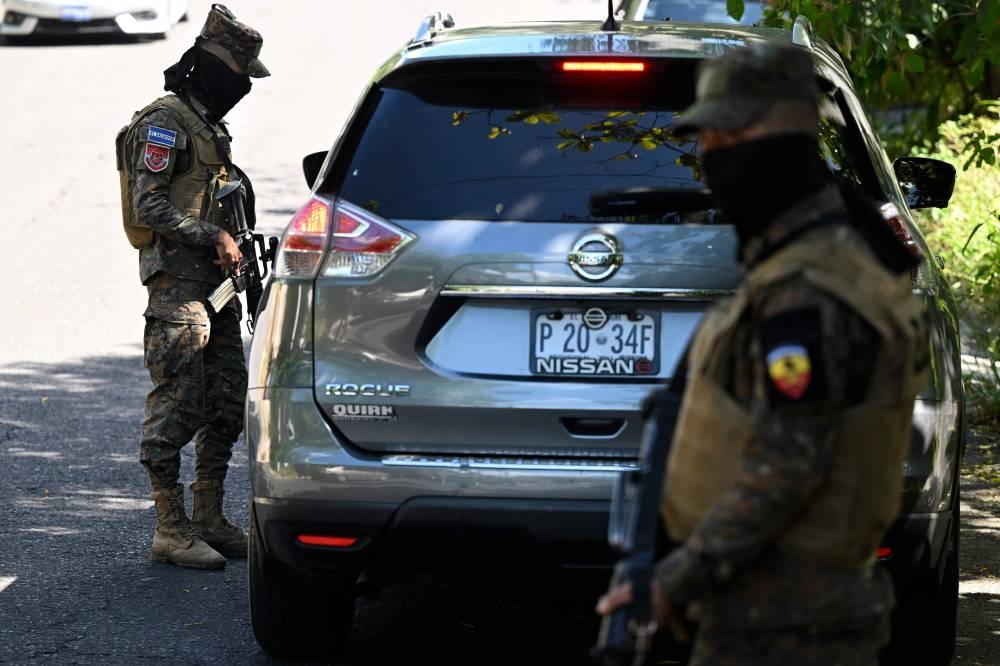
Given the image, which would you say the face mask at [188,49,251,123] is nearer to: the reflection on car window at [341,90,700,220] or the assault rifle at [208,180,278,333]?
the assault rifle at [208,180,278,333]

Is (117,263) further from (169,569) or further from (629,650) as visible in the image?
(629,650)

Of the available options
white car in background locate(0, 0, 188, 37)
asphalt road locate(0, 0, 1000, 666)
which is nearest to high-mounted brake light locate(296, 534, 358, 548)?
asphalt road locate(0, 0, 1000, 666)

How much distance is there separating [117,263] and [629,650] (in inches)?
377

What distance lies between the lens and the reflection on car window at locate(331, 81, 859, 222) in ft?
13.2

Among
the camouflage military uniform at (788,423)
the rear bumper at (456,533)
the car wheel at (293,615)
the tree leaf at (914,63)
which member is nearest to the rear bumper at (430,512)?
the rear bumper at (456,533)

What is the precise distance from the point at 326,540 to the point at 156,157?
207 cm

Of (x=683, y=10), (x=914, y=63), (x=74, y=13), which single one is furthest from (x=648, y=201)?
(x=74, y=13)

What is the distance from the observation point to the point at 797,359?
231 centimetres

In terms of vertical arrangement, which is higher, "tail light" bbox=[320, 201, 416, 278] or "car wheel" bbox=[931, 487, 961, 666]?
"tail light" bbox=[320, 201, 416, 278]

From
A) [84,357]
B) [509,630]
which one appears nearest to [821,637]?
[509,630]

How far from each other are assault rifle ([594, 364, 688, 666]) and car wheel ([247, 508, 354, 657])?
2.00 m

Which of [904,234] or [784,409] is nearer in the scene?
[784,409]

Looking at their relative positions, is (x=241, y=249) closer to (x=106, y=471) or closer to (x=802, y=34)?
(x=106, y=471)

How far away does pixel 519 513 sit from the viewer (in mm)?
3898
